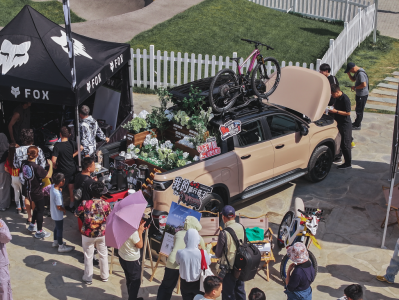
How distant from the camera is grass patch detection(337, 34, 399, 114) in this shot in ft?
50.8

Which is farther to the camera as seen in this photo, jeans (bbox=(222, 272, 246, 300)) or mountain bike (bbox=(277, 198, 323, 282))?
mountain bike (bbox=(277, 198, 323, 282))

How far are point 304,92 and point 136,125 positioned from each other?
3.44 meters

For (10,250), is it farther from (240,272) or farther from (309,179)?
(309,179)

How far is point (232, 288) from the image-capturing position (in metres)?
5.98

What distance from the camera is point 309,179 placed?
31.9ft

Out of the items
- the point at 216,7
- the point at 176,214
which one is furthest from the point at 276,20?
the point at 176,214

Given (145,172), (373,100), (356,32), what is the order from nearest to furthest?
(145,172) < (373,100) < (356,32)

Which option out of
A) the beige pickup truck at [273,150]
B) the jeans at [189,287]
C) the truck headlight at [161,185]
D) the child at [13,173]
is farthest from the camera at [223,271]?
the child at [13,173]

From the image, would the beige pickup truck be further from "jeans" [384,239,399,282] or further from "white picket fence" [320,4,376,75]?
"white picket fence" [320,4,376,75]

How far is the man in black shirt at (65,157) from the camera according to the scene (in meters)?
8.38

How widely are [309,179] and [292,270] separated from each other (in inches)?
166

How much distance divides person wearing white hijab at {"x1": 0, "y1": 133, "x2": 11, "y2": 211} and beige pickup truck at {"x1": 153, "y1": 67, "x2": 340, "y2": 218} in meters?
2.94

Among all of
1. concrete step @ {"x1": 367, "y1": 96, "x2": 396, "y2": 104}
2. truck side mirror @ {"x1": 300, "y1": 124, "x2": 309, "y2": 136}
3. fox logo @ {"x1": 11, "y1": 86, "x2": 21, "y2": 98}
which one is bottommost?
truck side mirror @ {"x1": 300, "y1": 124, "x2": 309, "y2": 136}

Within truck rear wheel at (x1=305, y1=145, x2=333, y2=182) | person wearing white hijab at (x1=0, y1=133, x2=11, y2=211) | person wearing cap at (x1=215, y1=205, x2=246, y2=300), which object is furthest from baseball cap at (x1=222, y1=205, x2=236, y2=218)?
person wearing white hijab at (x1=0, y1=133, x2=11, y2=211)
